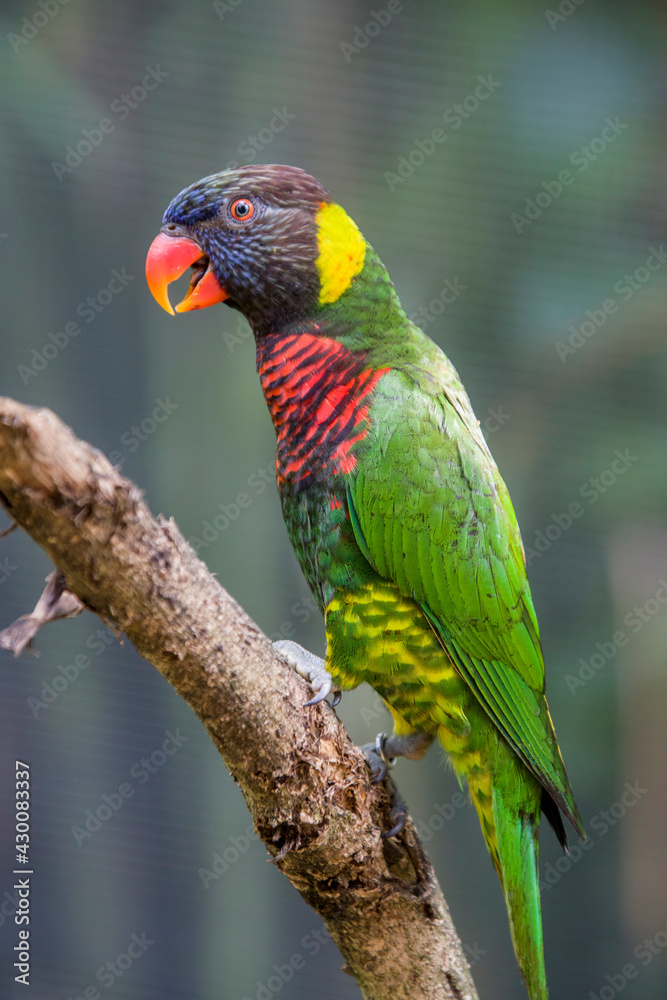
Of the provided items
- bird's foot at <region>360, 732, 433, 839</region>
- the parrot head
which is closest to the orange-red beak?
the parrot head

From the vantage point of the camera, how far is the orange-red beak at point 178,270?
69.8 inches

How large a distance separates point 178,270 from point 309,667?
90 centimetres

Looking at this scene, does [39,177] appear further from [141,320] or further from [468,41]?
[468,41]

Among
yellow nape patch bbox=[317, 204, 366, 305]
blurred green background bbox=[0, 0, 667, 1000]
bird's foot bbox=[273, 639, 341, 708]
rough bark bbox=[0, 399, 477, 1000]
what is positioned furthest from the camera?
blurred green background bbox=[0, 0, 667, 1000]

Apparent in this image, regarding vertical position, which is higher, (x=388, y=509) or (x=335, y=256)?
(x=335, y=256)

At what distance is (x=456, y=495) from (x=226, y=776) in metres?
1.77

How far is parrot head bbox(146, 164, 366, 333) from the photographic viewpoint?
173cm

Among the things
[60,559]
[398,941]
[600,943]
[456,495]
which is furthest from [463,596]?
[600,943]

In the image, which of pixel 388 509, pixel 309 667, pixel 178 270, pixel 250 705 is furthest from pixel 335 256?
pixel 250 705

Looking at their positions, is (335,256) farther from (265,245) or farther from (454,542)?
(454,542)

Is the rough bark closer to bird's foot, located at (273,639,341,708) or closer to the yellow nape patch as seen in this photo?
bird's foot, located at (273,639,341,708)

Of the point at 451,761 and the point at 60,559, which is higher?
the point at 60,559

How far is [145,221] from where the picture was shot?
292 cm

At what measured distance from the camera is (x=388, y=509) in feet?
5.16
